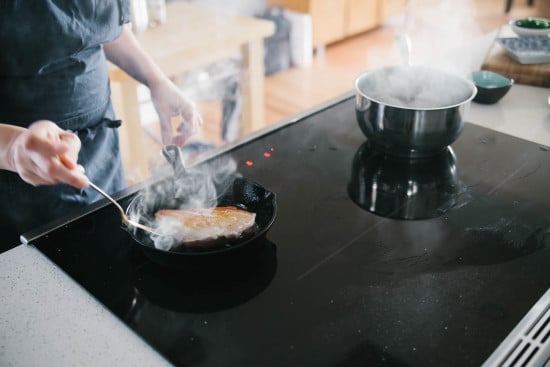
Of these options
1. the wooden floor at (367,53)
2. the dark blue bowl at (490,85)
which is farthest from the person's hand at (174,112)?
the wooden floor at (367,53)

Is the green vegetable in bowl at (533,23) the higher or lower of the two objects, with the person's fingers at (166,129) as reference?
higher

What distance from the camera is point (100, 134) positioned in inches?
51.5

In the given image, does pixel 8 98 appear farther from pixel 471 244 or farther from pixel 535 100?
pixel 535 100

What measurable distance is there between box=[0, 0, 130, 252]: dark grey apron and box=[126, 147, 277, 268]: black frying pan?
322 mm

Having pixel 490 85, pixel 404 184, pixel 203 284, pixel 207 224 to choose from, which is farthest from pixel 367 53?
pixel 203 284

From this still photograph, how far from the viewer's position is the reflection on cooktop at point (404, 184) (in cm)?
100

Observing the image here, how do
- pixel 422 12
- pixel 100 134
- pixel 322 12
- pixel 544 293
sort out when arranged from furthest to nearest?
pixel 422 12 → pixel 322 12 → pixel 100 134 → pixel 544 293

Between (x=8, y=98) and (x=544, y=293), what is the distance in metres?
1.09

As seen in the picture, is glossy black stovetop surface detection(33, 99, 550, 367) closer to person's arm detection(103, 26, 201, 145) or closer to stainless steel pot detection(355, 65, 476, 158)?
stainless steel pot detection(355, 65, 476, 158)

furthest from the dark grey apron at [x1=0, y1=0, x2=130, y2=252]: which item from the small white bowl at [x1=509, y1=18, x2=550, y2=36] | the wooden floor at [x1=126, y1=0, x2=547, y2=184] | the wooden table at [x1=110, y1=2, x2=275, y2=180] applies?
the small white bowl at [x1=509, y1=18, x2=550, y2=36]

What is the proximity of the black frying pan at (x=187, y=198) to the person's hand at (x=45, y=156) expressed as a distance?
139mm

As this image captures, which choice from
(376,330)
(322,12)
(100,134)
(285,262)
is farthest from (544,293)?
(322,12)

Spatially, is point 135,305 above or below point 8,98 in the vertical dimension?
below

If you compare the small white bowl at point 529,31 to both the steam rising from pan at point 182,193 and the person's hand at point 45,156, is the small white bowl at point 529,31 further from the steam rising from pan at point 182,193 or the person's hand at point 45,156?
the person's hand at point 45,156
